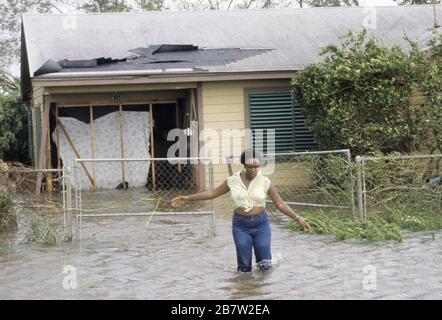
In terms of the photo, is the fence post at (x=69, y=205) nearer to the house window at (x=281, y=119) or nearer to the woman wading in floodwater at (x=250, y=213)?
the woman wading in floodwater at (x=250, y=213)

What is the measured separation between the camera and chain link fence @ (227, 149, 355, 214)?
11.5 m

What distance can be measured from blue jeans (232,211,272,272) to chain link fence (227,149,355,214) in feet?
9.84

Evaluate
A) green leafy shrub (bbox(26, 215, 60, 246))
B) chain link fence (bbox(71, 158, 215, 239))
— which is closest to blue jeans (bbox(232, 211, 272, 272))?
green leafy shrub (bbox(26, 215, 60, 246))

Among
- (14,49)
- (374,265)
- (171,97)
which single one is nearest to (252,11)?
(171,97)

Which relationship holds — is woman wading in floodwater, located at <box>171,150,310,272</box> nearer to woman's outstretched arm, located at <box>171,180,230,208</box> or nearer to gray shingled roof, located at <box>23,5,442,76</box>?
woman's outstretched arm, located at <box>171,180,230,208</box>

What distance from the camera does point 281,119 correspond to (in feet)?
58.2

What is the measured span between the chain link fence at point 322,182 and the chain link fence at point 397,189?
32 cm

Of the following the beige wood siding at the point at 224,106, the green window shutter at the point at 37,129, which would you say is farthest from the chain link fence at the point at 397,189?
the green window shutter at the point at 37,129

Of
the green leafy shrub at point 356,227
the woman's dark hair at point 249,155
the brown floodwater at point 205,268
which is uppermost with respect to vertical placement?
the woman's dark hair at point 249,155

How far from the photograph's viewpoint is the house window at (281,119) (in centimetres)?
1761

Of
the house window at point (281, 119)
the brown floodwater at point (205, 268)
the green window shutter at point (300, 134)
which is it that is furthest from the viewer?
the green window shutter at point (300, 134)

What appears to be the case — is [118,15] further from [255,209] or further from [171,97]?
[255,209]

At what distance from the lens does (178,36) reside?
20.0 meters
